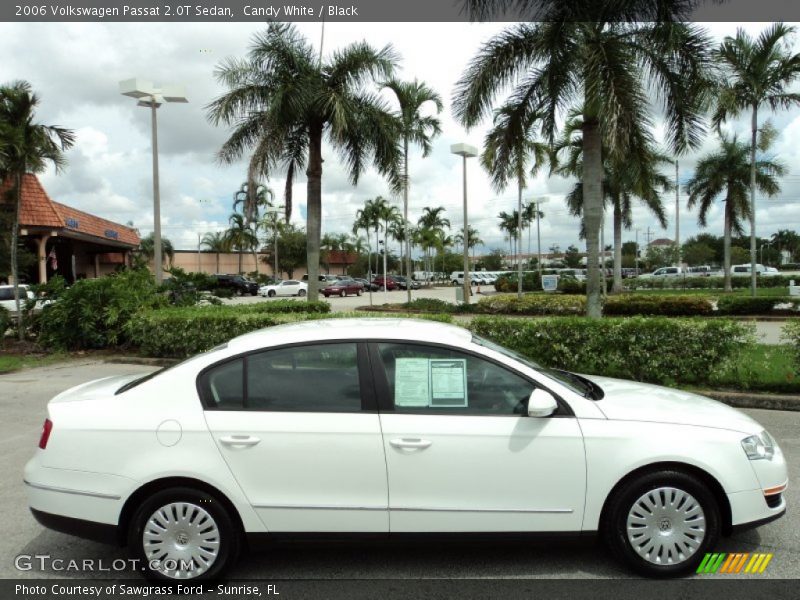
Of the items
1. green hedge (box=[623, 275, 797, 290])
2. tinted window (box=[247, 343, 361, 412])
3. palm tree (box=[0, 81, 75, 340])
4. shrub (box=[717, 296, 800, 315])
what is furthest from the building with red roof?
green hedge (box=[623, 275, 797, 290])

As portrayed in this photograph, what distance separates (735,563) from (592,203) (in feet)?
33.1

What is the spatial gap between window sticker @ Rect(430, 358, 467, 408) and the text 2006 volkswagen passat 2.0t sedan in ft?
0.06

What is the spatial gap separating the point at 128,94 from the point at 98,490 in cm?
1610

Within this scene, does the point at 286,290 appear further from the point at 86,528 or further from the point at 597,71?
the point at 86,528

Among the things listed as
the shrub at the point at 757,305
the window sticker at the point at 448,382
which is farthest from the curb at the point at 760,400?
the shrub at the point at 757,305

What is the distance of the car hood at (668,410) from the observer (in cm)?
357

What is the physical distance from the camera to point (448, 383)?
11.8 feet

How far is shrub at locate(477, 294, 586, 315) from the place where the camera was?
2191 centimetres

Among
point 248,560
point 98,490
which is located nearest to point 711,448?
point 248,560

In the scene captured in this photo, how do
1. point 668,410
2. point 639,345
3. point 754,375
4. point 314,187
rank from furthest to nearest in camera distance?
point 314,187, point 639,345, point 754,375, point 668,410

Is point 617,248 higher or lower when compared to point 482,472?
higher

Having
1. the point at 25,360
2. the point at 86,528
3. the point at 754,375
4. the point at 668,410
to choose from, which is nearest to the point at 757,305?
the point at 754,375

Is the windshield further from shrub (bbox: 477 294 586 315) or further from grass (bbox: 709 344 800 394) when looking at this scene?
shrub (bbox: 477 294 586 315)

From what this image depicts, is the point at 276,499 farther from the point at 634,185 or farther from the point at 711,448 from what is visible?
the point at 634,185
